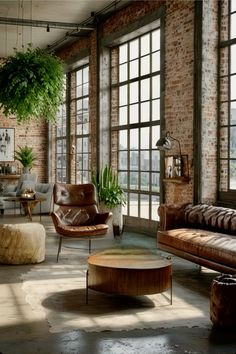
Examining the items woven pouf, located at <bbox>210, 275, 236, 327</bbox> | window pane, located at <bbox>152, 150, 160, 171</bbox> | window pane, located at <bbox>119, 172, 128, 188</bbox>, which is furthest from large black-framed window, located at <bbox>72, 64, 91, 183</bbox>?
woven pouf, located at <bbox>210, 275, 236, 327</bbox>

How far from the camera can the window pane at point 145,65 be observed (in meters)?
9.28

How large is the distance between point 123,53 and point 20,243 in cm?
525

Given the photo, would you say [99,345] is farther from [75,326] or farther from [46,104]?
[46,104]

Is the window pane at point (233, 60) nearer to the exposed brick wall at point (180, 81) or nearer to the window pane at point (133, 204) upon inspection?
the exposed brick wall at point (180, 81)

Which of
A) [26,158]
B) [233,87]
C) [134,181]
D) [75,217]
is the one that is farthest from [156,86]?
[26,158]

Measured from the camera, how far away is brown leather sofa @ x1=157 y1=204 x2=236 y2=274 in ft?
17.2

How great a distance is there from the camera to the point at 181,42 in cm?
794

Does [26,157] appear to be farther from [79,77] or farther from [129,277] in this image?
[129,277]

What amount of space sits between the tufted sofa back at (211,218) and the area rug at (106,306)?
80cm

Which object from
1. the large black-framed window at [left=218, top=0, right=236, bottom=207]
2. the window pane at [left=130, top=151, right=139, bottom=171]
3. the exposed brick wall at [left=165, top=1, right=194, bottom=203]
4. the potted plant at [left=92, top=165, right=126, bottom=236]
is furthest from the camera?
the window pane at [left=130, top=151, right=139, bottom=171]

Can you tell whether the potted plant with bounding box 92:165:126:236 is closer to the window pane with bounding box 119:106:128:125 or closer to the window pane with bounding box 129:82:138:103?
the window pane with bounding box 119:106:128:125

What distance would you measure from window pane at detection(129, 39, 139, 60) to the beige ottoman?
15.1 feet

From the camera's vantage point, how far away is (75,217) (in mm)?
7457

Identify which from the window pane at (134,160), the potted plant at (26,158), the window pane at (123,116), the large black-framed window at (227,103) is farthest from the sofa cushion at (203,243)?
the potted plant at (26,158)
